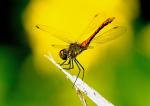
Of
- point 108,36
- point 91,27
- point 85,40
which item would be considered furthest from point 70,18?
point 85,40

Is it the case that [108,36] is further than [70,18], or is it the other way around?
[70,18]

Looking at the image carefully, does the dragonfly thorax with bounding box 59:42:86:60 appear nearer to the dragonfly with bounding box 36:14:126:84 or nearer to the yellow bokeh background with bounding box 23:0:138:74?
the dragonfly with bounding box 36:14:126:84

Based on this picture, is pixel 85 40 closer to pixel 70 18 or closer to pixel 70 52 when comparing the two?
pixel 70 52

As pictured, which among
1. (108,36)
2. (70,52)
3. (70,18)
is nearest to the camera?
(70,52)

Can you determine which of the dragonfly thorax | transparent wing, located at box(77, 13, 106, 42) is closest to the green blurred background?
transparent wing, located at box(77, 13, 106, 42)

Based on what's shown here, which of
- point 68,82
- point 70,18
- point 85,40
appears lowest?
point 68,82

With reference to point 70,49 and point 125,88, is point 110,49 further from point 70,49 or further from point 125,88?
point 70,49

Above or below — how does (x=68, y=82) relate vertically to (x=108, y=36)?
below

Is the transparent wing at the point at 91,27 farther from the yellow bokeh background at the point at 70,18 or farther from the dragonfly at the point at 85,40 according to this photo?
the yellow bokeh background at the point at 70,18
